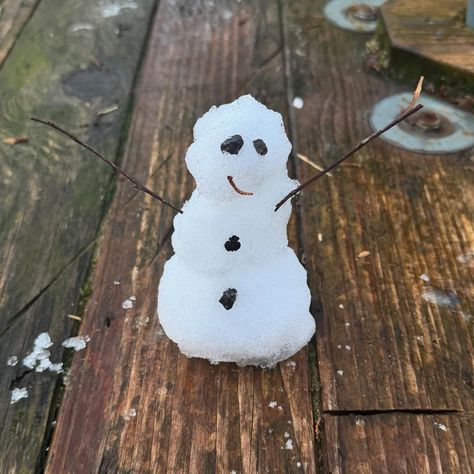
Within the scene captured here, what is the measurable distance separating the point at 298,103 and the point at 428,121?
1.22ft

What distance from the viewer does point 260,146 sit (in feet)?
3.04

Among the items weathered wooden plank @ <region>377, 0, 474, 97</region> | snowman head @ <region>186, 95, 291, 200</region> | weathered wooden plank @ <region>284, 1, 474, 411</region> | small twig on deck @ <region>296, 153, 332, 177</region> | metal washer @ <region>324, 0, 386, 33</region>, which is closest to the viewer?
snowman head @ <region>186, 95, 291, 200</region>

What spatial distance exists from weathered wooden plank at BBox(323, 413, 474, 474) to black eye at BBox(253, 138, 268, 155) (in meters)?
0.50

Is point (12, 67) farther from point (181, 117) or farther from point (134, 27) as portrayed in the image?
point (181, 117)

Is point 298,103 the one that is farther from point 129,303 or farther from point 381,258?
point 129,303

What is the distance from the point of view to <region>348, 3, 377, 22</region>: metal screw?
205 cm

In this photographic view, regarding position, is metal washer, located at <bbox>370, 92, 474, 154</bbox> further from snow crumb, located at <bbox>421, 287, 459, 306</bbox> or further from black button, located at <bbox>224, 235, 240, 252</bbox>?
black button, located at <bbox>224, 235, 240, 252</bbox>

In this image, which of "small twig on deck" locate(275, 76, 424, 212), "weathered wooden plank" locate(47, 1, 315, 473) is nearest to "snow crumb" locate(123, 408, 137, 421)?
"weathered wooden plank" locate(47, 1, 315, 473)

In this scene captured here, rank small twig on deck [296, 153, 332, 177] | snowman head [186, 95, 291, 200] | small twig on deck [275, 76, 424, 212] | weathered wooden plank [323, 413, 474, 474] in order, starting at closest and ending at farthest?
small twig on deck [275, 76, 424, 212]
snowman head [186, 95, 291, 200]
weathered wooden plank [323, 413, 474, 474]
small twig on deck [296, 153, 332, 177]

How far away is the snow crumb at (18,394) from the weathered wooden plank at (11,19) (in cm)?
121

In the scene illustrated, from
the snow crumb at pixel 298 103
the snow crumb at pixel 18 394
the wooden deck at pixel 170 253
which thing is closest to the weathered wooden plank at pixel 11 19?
the wooden deck at pixel 170 253

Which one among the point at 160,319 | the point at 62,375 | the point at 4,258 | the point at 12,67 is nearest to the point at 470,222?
the point at 160,319

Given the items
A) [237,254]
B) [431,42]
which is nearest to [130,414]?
[237,254]

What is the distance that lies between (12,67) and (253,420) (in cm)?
143
